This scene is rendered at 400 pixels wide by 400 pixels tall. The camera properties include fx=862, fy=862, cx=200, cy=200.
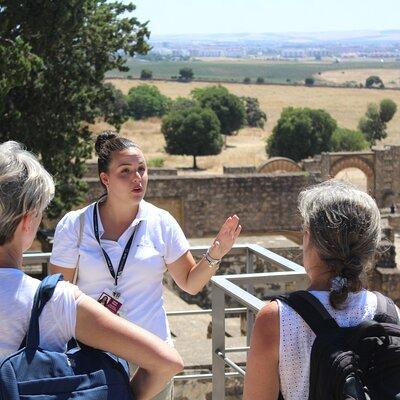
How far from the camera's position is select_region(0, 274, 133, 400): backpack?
2.45 meters

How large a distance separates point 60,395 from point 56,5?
43.2ft

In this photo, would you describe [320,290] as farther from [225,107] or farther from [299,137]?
[225,107]

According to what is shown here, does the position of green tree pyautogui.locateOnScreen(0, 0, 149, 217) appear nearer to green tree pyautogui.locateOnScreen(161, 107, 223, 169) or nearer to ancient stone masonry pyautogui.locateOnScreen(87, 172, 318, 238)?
ancient stone masonry pyautogui.locateOnScreen(87, 172, 318, 238)

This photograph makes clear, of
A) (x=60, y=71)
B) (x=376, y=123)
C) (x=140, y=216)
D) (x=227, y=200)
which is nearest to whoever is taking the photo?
(x=140, y=216)

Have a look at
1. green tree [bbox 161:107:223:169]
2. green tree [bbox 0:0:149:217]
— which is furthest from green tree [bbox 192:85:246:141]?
green tree [bbox 0:0:149:217]

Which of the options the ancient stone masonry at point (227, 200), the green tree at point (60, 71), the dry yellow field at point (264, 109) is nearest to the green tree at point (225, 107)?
the dry yellow field at point (264, 109)

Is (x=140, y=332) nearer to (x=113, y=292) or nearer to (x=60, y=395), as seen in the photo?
(x=60, y=395)

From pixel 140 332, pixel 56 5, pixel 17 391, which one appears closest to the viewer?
pixel 17 391

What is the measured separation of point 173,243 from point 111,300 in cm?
41

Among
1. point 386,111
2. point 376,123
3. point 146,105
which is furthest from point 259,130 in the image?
point 376,123

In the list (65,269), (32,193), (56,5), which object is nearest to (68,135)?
(56,5)

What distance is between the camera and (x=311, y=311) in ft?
8.96

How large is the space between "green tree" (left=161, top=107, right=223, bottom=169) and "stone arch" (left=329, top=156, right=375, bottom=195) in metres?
14.0

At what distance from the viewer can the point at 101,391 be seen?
255 cm
